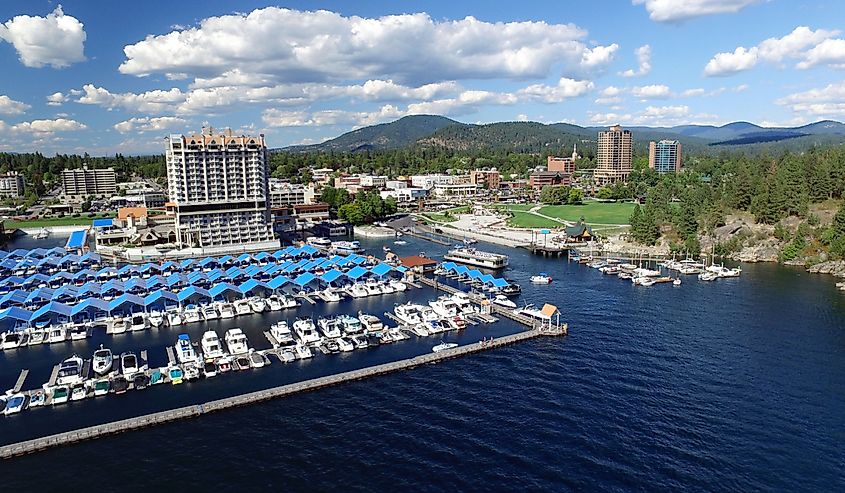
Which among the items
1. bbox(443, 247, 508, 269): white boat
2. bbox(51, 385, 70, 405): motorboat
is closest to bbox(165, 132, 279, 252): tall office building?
bbox(443, 247, 508, 269): white boat

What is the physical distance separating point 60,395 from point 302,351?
1336cm

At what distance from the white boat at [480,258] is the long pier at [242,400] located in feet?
82.1

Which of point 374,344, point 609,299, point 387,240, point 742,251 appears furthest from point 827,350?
point 387,240

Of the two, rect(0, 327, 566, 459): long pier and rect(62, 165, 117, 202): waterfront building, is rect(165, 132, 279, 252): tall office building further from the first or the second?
rect(62, 165, 117, 202): waterfront building

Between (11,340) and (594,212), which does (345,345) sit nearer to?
(11,340)

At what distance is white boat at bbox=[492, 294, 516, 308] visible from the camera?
47625 mm

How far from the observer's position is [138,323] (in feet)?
140

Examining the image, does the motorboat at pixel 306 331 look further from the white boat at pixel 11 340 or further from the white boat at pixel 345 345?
the white boat at pixel 11 340

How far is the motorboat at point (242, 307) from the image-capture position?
151 ft

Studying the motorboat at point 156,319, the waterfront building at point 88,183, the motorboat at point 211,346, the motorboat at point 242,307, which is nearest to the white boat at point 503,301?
the motorboat at point 242,307

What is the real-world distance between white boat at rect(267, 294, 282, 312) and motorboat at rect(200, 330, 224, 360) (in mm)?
8198

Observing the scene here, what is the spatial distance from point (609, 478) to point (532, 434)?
4.26 meters

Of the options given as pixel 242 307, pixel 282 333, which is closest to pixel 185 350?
pixel 282 333

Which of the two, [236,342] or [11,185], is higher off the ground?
[11,185]
